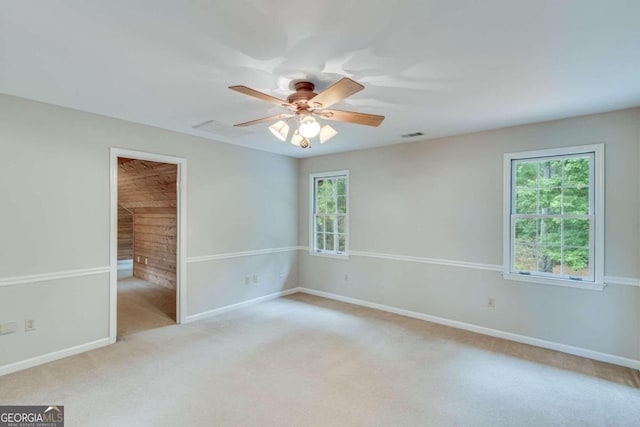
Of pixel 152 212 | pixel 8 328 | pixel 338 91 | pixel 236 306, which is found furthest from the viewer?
pixel 152 212

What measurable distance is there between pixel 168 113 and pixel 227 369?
2660 millimetres

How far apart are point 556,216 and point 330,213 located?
3178mm

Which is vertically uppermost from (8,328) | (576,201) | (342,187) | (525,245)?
(342,187)

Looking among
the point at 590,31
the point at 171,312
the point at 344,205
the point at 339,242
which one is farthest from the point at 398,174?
the point at 171,312

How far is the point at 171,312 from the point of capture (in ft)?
14.8

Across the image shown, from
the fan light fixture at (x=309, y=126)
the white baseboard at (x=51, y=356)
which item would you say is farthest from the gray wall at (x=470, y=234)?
the white baseboard at (x=51, y=356)

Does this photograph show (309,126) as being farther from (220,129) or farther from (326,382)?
(326,382)

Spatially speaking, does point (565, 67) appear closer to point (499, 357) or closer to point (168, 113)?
point (499, 357)

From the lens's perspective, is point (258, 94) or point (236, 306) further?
point (236, 306)

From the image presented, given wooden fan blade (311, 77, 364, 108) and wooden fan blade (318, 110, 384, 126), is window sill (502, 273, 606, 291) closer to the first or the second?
wooden fan blade (318, 110, 384, 126)

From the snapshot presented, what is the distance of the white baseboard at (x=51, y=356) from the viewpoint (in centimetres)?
275

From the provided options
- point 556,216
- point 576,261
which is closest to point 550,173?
point 556,216

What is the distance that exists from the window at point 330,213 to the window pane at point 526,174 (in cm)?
241

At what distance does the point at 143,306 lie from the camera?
15.6 feet
